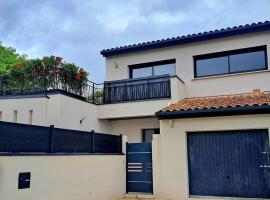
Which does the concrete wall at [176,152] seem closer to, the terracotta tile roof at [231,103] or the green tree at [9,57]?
the terracotta tile roof at [231,103]

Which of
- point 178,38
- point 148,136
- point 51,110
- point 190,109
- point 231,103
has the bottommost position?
point 148,136

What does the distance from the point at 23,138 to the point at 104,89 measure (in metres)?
9.12

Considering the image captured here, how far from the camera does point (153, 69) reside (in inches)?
668

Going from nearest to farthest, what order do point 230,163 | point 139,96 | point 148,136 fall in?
point 230,163 → point 139,96 → point 148,136

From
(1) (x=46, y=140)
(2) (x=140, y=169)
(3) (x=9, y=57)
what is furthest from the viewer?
(3) (x=9, y=57)

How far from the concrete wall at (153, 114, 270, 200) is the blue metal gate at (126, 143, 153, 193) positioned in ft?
1.15

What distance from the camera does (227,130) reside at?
37.1 feet

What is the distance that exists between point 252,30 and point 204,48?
2.43 m

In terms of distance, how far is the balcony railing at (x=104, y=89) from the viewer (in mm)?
14211

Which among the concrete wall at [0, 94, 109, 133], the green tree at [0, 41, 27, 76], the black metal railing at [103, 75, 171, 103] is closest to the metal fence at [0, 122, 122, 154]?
the concrete wall at [0, 94, 109, 133]

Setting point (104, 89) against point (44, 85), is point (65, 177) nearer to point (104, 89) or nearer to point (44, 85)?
point (44, 85)

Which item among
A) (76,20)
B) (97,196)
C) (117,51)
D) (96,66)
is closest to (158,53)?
(117,51)

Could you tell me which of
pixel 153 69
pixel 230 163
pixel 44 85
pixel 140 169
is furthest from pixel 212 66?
pixel 44 85

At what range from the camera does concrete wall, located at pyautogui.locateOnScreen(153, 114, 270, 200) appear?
11.4 metres
